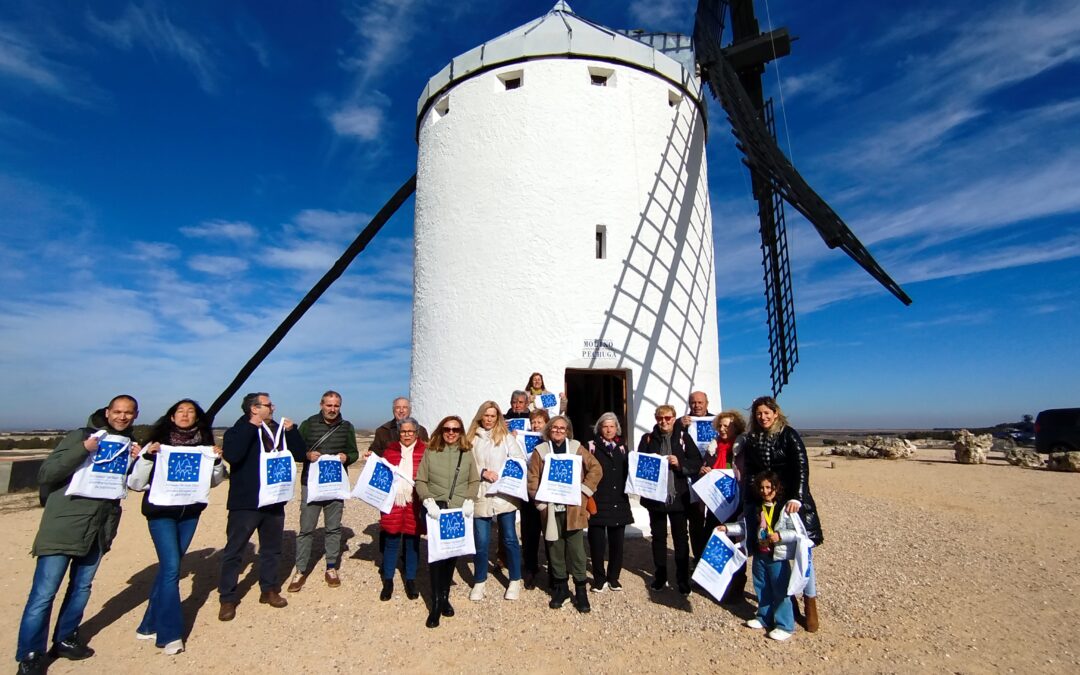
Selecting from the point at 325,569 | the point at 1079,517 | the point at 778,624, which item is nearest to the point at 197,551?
the point at 325,569

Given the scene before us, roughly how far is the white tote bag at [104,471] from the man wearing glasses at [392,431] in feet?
6.78

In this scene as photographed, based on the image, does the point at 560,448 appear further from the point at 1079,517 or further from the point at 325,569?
the point at 1079,517

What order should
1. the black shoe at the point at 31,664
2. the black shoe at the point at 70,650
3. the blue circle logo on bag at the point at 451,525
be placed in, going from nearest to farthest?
the black shoe at the point at 31,664
the black shoe at the point at 70,650
the blue circle logo on bag at the point at 451,525

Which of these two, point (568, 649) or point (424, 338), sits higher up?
point (424, 338)

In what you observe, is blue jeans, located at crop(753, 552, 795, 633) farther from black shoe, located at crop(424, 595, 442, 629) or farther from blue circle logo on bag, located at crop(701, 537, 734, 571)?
black shoe, located at crop(424, 595, 442, 629)

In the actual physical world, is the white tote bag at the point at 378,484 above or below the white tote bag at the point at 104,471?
below

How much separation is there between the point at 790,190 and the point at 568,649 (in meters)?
9.22

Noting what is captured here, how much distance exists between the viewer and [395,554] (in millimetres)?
5312

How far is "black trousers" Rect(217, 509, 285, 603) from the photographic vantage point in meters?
4.79

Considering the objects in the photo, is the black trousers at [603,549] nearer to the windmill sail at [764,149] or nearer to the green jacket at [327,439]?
the green jacket at [327,439]

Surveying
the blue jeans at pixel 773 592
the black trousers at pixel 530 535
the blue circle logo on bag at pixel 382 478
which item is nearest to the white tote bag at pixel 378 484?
the blue circle logo on bag at pixel 382 478

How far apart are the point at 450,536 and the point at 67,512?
9.26 feet

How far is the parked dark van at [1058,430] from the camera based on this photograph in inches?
656

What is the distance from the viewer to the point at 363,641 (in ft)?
14.4
